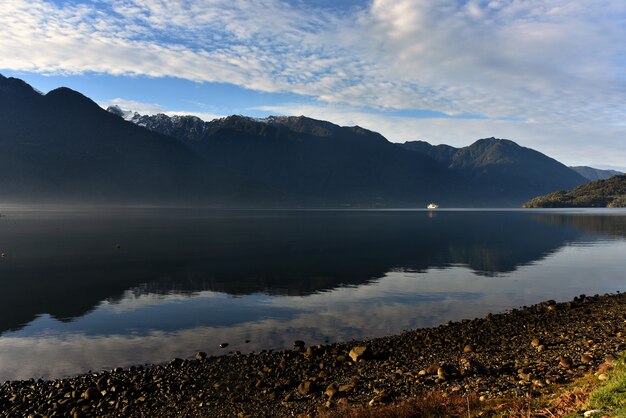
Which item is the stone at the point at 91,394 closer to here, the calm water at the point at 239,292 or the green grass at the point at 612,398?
the calm water at the point at 239,292

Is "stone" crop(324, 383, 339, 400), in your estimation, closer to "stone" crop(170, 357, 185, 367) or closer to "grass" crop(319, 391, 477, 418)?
"grass" crop(319, 391, 477, 418)

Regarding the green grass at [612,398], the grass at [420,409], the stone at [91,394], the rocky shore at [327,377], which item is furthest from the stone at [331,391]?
the stone at [91,394]

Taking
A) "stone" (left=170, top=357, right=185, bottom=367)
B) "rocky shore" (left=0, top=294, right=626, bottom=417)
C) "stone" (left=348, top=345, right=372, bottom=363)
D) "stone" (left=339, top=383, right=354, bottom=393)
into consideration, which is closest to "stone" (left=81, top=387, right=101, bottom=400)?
"rocky shore" (left=0, top=294, right=626, bottom=417)

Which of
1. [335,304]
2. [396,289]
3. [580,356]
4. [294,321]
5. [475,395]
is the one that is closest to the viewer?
[475,395]

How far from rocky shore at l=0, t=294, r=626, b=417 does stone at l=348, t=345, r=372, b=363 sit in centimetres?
5

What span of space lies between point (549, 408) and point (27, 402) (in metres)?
19.7

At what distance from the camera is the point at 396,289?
43562mm

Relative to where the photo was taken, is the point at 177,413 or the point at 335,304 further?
the point at 335,304

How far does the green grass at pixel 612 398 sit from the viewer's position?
10.9 m

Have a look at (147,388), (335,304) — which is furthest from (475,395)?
(335,304)

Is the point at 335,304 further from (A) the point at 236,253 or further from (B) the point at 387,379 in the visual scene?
(A) the point at 236,253

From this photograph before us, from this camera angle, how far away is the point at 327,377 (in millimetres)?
20250

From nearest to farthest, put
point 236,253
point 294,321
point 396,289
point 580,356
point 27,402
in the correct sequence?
1. point 27,402
2. point 580,356
3. point 294,321
4. point 396,289
5. point 236,253

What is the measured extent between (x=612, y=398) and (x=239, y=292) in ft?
113
